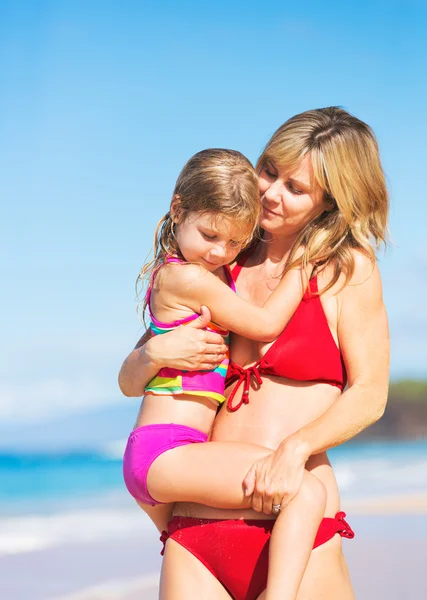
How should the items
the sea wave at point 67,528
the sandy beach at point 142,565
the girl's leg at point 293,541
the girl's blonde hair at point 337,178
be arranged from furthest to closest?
the sea wave at point 67,528 → the sandy beach at point 142,565 → the girl's blonde hair at point 337,178 → the girl's leg at point 293,541

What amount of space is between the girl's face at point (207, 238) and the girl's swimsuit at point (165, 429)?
0.08 metres

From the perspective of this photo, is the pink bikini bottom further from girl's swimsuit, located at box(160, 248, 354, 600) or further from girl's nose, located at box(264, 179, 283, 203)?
girl's nose, located at box(264, 179, 283, 203)

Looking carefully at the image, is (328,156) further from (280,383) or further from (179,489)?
(179,489)

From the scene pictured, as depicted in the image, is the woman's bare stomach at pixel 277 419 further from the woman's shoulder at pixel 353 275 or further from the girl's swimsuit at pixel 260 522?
the woman's shoulder at pixel 353 275

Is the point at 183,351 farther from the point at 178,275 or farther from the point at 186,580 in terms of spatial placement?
the point at 186,580

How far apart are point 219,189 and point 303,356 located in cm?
64

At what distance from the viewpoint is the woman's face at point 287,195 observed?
3488 millimetres

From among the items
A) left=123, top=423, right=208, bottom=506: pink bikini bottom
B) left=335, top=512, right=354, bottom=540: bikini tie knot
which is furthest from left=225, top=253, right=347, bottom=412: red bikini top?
left=335, top=512, right=354, bottom=540: bikini tie knot

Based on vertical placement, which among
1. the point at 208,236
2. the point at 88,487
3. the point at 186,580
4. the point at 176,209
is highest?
the point at 88,487

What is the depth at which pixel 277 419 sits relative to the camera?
3295mm

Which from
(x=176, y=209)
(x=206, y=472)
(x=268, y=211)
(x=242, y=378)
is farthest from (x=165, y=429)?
(x=268, y=211)

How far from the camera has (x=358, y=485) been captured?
14.3m

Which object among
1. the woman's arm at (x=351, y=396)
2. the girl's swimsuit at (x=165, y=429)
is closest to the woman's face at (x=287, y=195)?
the woman's arm at (x=351, y=396)

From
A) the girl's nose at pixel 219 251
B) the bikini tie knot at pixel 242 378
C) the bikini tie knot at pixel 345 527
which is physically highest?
the girl's nose at pixel 219 251
